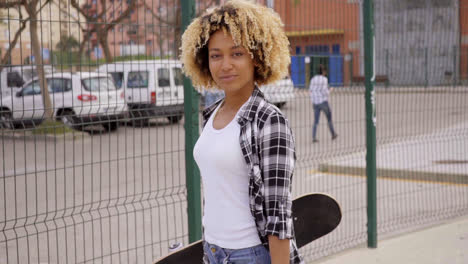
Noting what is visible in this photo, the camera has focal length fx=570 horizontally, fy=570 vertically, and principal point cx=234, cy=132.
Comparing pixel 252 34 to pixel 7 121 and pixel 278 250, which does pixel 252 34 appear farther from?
pixel 7 121

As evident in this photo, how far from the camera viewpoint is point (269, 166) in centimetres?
203

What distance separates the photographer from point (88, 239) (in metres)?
5.70

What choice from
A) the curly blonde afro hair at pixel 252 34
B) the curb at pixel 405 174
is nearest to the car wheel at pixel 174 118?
the curly blonde afro hair at pixel 252 34

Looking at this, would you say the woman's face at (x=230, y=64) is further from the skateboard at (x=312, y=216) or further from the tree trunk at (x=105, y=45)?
the tree trunk at (x=105, y=45)

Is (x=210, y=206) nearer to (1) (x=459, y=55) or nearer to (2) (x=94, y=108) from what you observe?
(2) (x=94, y=108)

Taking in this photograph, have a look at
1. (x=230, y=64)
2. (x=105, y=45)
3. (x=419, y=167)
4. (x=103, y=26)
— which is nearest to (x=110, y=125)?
(x=105, y=45)

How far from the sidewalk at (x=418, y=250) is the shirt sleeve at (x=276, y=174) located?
3147mm

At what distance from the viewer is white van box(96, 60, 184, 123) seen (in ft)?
12.8

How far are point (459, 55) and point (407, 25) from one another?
140 cm

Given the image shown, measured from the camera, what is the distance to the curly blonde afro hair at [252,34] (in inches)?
86.8

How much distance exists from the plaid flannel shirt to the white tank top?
1.7 inches

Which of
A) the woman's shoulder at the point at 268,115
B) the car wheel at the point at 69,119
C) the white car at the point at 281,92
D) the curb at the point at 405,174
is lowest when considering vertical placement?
the curb at the point at 405,174

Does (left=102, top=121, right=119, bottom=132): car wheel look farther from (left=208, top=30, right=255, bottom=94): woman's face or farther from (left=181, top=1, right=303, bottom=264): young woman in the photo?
(left=208, top=30, right=255, bottom=94): woman's face

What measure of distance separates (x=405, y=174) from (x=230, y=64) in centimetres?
748
